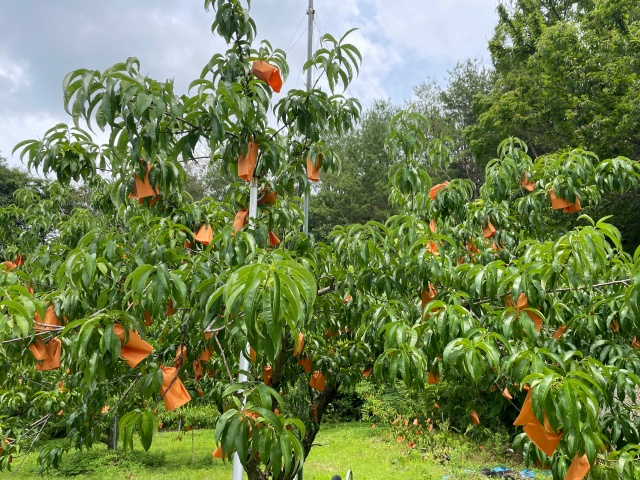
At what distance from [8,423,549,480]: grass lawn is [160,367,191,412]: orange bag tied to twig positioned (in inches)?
155

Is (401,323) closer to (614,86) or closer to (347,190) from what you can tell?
(614,86)

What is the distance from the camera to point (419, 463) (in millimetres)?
5691

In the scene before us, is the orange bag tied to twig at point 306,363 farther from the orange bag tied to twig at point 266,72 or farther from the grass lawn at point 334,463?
the grass lawn at point 334,463

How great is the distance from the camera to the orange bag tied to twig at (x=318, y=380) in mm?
2324

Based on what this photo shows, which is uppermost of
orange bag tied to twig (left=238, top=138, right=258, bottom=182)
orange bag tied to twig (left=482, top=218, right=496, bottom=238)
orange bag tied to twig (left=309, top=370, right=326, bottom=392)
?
orange bag tied to twig (left=238, top=138, right=258, bottom=182)

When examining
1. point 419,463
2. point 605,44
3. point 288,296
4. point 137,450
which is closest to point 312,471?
point 419,463

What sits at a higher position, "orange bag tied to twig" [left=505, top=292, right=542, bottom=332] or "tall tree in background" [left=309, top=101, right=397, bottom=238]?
"tall tree in background" [left=309, top=101, right=397, bottom=238]

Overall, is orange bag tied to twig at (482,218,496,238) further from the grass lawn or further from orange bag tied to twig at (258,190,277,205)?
the grass lawn

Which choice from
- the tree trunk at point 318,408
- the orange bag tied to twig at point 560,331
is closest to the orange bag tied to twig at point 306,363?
the tree trunk at point 318,408

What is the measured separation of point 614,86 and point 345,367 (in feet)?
28.8

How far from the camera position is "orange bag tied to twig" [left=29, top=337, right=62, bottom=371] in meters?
1.46

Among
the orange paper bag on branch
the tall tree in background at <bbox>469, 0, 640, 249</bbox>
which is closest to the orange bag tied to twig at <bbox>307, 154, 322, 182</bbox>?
the orange paper bag on branch

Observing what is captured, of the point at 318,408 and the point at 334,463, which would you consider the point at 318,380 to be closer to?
the point at 318,408

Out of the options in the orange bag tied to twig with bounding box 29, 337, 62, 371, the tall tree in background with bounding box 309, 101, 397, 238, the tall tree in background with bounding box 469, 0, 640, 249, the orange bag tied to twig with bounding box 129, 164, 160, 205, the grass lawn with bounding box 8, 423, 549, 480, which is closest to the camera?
the orange bag tied to twig with bounding box 29, 337, 62, 371
